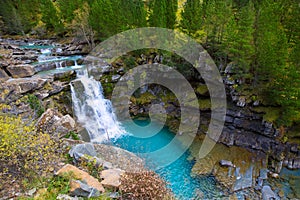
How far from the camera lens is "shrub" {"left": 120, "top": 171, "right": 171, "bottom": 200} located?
26.5 feet

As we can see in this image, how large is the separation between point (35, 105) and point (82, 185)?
1461cm

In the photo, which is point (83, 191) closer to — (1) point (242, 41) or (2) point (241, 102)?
(1) point (242, 41)

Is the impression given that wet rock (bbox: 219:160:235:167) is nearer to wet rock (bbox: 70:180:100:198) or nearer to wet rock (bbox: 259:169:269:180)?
Result: wet rock (bbox: 259:169:269:180)

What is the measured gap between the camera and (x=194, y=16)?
1140 inches

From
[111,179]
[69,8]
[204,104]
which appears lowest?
[204,104]

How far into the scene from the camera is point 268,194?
1702 centimetres

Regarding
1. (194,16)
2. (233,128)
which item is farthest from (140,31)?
(233,128)

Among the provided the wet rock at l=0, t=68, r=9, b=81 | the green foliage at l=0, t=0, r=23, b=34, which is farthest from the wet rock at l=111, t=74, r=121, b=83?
the green foliage at l=0, t=0, r=23, b=34

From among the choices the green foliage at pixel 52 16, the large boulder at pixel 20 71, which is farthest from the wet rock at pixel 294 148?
the green foliage at pixel 52 16

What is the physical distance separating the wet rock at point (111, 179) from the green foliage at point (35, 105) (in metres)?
12.6

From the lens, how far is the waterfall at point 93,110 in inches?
983

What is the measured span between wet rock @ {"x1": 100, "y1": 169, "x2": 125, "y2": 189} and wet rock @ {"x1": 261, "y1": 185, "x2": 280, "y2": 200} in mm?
13420

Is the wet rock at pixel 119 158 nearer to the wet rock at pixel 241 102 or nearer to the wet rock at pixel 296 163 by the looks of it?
the wet rock at pixel 241 102

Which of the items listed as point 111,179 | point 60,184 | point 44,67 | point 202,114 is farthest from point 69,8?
point 111,179
